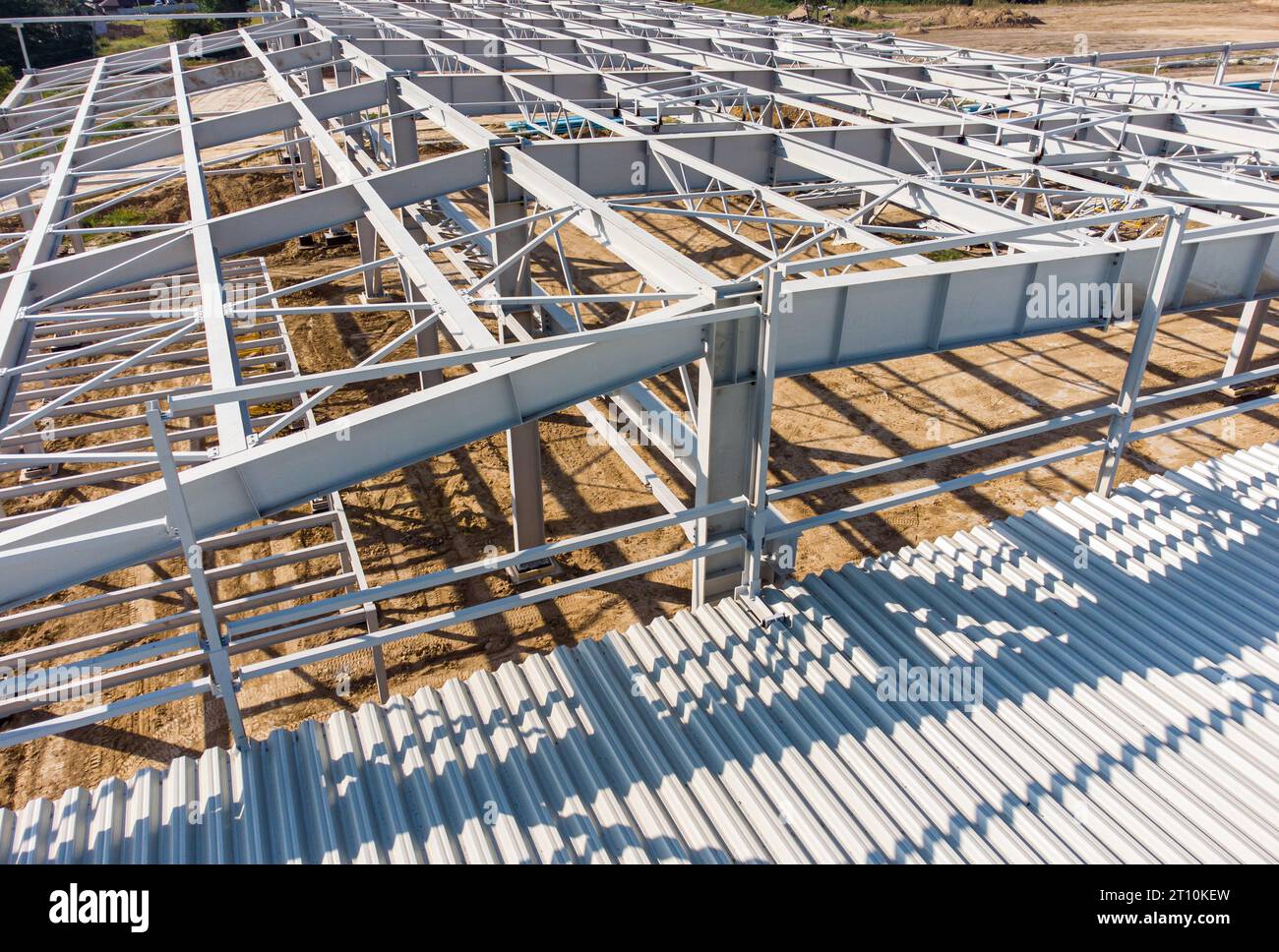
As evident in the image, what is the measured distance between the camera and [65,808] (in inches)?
213

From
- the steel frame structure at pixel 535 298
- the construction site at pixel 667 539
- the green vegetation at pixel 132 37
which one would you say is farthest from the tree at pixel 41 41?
the construction site at pixel 667 539

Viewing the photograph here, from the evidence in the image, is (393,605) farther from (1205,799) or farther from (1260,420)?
(1260,420)

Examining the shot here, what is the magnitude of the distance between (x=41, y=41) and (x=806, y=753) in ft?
Result: 197

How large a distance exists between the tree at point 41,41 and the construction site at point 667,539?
125 ft

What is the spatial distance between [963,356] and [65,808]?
732 inches

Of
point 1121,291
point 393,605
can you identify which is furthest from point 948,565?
point 393,605

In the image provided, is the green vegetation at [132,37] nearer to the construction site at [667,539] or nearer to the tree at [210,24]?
the tree at [210,24]

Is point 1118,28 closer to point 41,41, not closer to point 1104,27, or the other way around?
point 1104,27

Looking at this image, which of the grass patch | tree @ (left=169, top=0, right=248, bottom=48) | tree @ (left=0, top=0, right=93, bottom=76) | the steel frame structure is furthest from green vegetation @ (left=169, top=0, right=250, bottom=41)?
the steel frame structure

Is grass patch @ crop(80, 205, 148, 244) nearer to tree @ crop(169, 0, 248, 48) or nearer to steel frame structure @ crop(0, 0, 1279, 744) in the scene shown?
steel frame structure @ crop(0, 0, 1279, 744)

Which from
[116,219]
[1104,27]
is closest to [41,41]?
[116,219]

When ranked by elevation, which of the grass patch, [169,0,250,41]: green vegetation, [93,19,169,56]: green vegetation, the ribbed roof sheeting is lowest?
the grass patch

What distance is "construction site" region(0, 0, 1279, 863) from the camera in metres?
5.48

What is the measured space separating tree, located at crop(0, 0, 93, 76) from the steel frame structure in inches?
1192
